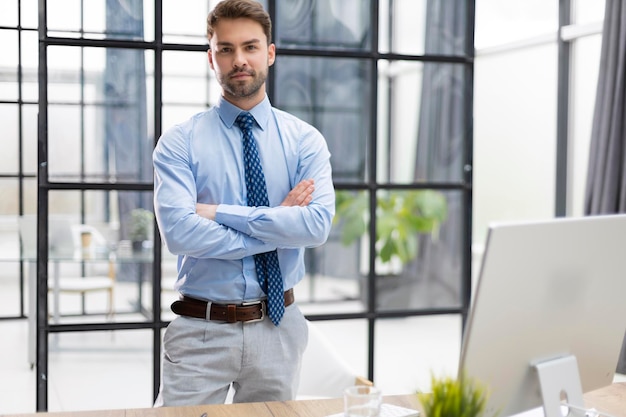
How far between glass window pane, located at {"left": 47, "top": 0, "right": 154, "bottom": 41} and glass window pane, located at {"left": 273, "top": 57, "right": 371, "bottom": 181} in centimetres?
52

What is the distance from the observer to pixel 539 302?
1.50m

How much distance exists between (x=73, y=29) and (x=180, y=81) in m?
0.41

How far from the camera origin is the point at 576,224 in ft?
4.93

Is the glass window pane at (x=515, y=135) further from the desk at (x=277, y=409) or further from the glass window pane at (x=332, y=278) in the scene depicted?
the desk at (x=277, y=409)

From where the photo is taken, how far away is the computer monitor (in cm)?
141

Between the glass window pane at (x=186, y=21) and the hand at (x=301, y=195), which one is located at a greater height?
the glass window pane at (x=186, y=21)

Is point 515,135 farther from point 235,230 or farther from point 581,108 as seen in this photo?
point 235,230

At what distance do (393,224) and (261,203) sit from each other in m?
0.85

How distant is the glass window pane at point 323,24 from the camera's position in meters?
3.09

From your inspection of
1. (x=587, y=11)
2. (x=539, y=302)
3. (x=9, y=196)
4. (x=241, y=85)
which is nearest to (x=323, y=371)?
(x=241, y=85)

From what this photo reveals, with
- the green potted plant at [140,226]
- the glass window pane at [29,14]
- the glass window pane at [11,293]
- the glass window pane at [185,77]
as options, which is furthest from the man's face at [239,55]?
the glass window pane at [11,293]

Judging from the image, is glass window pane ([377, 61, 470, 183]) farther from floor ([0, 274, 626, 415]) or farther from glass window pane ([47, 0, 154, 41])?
glass window pane ([47, 0, 154, 41])

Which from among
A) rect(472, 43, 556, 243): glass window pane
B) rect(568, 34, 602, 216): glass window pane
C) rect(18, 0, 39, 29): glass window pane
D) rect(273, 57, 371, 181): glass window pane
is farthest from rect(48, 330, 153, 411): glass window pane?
rect(472, 43, 556, 243): glass window pane

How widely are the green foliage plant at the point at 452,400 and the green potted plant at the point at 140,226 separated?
6.24ft
